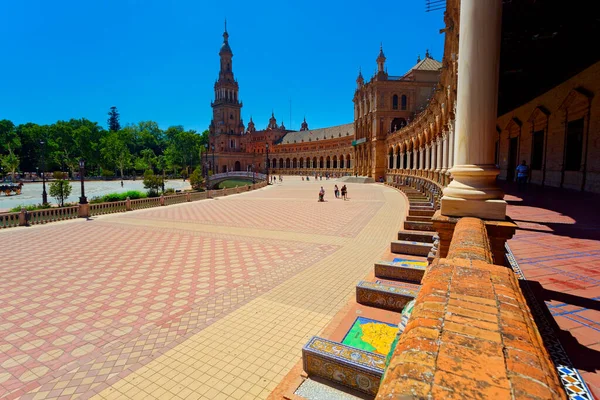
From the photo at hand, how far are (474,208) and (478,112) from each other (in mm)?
1493

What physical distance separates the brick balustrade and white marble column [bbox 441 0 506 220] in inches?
114

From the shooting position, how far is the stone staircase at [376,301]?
333cm

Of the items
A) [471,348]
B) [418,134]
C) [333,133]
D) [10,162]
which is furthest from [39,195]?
[333,133]

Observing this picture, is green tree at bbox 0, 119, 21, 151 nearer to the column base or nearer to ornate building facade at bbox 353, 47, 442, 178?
ornate building facade at bbox 353, 47, 442, 178

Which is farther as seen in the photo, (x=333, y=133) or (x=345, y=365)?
(x=333, y=133)

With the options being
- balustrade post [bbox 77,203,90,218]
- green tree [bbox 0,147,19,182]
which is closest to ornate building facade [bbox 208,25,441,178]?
balustrade post [bbox 77,203,90,218]

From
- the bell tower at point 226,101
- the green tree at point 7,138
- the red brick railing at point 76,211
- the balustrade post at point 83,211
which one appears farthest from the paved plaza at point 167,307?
the bell tower at point 226,101

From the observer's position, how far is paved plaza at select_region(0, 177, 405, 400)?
4.39 meters

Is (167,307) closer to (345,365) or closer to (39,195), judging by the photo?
(345,365)

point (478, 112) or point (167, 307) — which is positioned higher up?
point (478, 112)

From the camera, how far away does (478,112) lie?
490 cm

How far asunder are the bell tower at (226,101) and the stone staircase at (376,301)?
9860cm

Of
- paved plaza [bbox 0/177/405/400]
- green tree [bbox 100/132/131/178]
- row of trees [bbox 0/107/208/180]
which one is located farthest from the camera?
green tree [bbox 100/132/131/178]

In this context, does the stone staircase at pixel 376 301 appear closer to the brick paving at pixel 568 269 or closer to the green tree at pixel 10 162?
the brick paving at pixel 568 269
